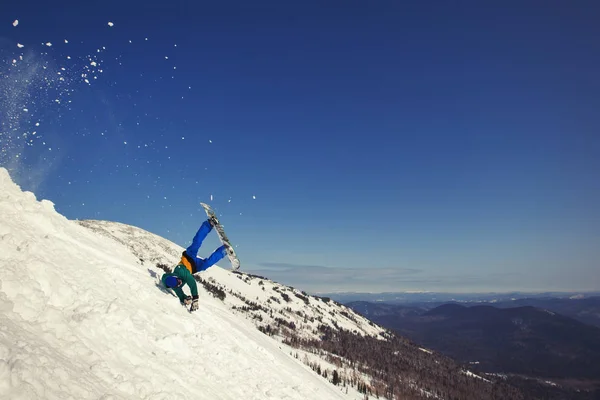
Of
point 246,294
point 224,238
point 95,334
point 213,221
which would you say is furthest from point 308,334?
point 95,334

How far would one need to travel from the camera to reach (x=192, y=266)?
9.87 meters

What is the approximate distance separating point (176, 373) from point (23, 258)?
3.23 metres

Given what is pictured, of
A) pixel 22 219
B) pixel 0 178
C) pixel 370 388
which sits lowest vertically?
pixel 370 388

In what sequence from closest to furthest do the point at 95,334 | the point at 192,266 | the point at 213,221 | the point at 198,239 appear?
the point at 95,334 → the point at 192,266 → the point at 198,239 → the point at 213,221

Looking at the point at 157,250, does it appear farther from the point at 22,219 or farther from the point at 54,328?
the point at 54,328

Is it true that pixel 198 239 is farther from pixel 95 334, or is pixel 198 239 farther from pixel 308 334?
pixel 308 334

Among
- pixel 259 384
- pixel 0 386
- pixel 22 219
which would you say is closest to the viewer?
pixel 0 386

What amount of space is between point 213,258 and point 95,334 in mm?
5566

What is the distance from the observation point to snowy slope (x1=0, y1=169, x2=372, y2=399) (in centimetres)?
396

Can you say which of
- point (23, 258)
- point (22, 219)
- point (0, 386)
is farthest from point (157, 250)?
point (0, 386)

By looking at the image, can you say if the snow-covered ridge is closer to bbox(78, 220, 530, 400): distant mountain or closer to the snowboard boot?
bbox(78, 220, 530, 400): distant mountain

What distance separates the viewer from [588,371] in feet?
641

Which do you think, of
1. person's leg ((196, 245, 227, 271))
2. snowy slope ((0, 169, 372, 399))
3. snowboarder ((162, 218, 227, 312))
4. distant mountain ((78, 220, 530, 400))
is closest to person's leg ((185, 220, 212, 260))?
snowboarder ((162, 218, 227, 312))

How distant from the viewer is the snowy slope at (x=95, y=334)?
3.96 meters
